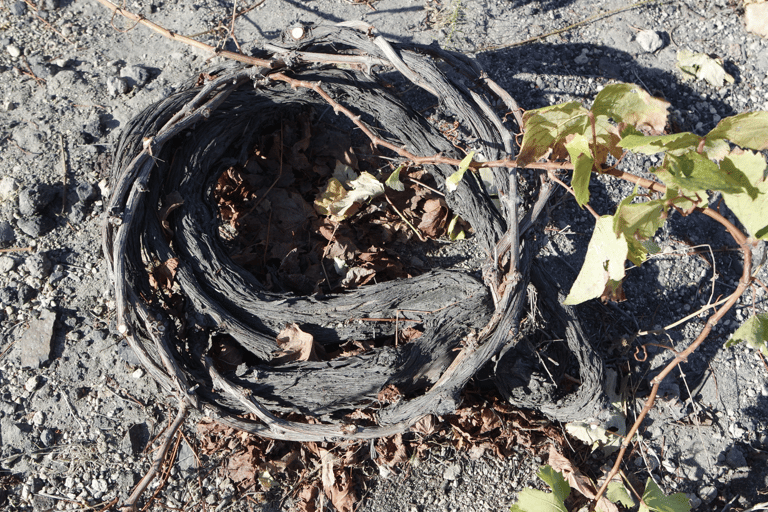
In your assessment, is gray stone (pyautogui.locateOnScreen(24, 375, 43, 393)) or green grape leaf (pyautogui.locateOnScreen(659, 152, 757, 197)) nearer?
green grape leaf (pyautogui.locateOnScreen(659, 152, 757, 197))

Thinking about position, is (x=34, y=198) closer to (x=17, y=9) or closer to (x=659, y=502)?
(x=17, y=9)

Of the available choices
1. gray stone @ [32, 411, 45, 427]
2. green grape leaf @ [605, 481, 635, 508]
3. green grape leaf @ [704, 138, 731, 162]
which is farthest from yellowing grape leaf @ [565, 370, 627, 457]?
gray stone @ [32, 411, 45, 427]

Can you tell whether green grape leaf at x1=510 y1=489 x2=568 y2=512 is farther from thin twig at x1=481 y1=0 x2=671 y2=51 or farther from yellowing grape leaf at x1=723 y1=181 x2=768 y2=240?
thin twig at x1=481 y1=0 x2=671 y2=51

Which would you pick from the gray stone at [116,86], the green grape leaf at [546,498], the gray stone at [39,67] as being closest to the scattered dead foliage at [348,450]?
the green grape leaf at [546,498]

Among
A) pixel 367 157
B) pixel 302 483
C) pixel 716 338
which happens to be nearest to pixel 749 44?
pixel 716 338

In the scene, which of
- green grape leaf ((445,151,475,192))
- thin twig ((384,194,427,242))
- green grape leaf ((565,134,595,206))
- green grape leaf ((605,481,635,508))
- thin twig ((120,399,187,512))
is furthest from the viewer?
thin twig ((384,194,427,242))

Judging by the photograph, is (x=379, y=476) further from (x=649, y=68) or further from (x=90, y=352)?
(x=649, y=68)
